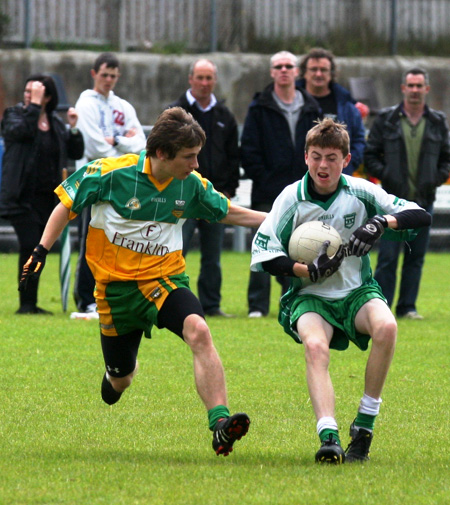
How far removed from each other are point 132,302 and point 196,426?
84 cm

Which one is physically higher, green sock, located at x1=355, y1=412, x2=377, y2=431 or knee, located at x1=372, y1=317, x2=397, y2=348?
knee, located at x1=372, y1=317, x2=397, y2=348

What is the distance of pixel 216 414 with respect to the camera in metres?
5.27

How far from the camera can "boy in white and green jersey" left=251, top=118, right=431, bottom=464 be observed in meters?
5.31

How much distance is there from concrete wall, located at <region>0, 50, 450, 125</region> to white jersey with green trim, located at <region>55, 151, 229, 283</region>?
15312 mm

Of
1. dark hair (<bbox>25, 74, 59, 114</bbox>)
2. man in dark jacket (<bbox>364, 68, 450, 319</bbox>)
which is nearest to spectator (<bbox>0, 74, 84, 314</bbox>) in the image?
dark hair (<bbox>25, 74, 59, 114</bbox>)

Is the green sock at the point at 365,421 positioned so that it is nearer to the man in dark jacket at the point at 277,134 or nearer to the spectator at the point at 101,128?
the man in dark jacket at the point at 277,134

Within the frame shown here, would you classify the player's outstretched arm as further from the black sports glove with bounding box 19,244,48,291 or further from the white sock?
the white sock

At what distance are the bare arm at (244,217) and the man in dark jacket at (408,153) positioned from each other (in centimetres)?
499

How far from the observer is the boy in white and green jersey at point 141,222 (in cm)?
566

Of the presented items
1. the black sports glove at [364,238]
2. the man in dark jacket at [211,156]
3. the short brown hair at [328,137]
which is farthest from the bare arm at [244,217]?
the man in dark jacket at [211,156]

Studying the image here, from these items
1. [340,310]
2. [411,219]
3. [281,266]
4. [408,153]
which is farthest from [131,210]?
[408,153]

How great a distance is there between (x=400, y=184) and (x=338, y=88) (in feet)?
3.71

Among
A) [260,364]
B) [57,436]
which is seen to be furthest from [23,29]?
[57,436]

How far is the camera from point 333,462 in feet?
16.8
